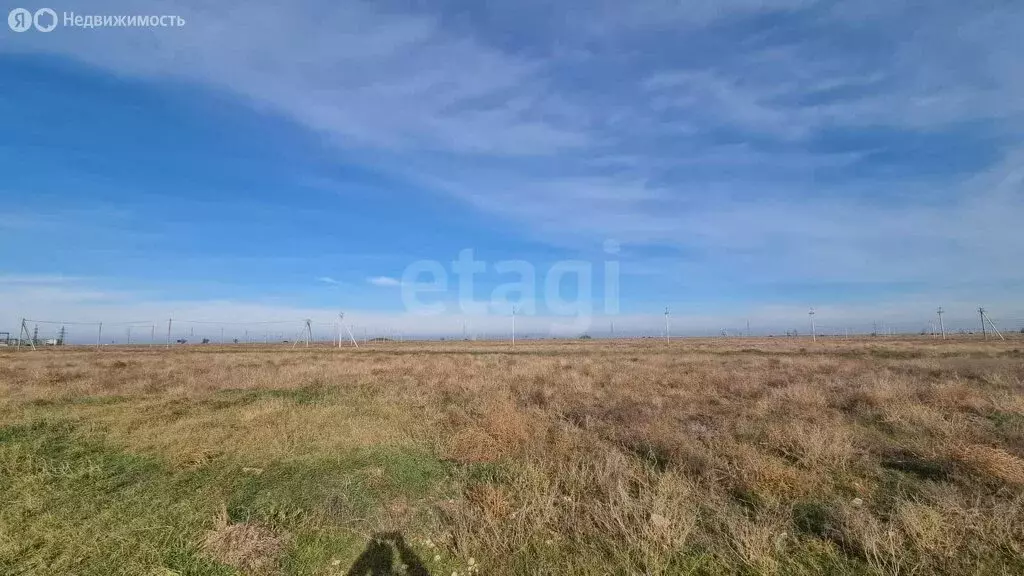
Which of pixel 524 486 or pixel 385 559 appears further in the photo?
pixel 524 486

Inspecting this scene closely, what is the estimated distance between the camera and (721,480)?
22.5ft

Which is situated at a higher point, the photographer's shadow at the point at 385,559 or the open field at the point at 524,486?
the open field at the point at 524,486

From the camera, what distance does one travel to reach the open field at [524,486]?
4828 millimetres

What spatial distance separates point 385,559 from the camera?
5.01 meters

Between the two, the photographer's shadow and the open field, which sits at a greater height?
the open field

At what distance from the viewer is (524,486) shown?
6.45 meters

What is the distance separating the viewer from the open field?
483cm

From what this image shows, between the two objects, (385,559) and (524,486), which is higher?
(524,486)

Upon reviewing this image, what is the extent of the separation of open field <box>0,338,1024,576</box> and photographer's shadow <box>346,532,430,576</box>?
3cm

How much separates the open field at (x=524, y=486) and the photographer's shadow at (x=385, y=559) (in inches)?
1.3

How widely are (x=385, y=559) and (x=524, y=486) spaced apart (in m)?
2.09

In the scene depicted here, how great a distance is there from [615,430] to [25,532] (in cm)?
878

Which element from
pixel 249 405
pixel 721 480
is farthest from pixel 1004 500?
pixel 249 405

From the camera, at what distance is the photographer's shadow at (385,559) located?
15.8ft
